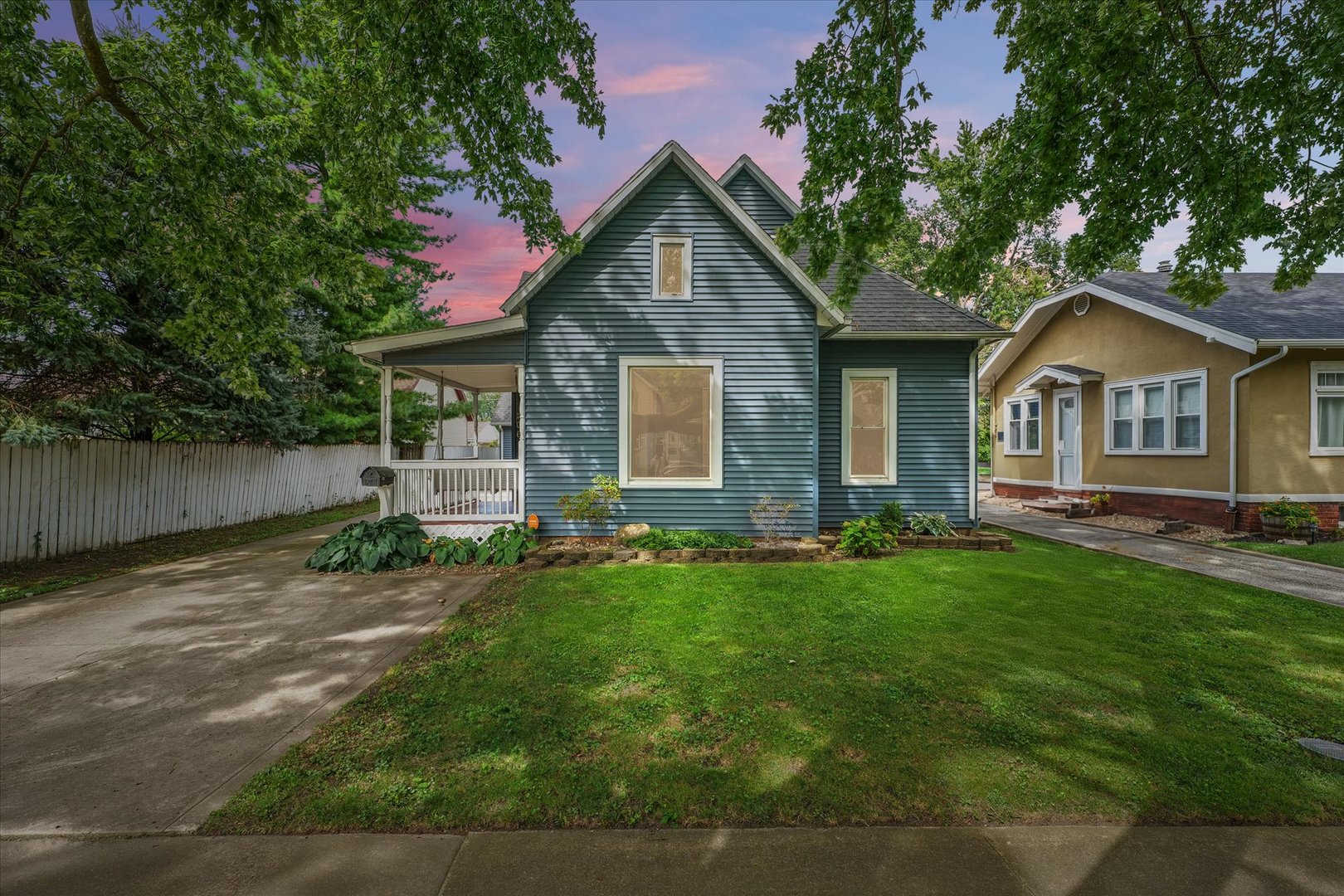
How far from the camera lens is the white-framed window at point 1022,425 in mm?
15256

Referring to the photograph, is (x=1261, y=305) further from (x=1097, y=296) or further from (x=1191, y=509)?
(x=1191, y=509)

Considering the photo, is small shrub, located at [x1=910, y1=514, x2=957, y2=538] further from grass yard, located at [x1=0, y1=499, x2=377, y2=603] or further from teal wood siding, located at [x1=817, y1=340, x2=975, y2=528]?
grass yard, located at [x1=0, y1=499, x2=377, y2=603]

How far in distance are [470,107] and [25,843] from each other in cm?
669

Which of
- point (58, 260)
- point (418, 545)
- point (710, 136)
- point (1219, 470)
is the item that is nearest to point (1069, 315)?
point (1219, 470)

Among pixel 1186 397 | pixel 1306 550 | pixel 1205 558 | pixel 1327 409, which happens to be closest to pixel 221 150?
pixel 1205 558

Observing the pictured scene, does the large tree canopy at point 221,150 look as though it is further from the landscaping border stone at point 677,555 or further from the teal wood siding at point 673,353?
the landscaping border stone at point 677,555

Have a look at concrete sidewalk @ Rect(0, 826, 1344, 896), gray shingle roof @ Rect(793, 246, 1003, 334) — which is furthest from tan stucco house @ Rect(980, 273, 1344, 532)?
concrete sidewalk @ Rect(0, 826, 1344, 896)

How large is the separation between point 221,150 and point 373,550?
526cm

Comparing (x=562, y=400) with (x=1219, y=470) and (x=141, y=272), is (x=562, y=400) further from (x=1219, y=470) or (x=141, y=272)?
(x=1219, y=470)

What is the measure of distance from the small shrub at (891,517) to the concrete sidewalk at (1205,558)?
10.5 feet

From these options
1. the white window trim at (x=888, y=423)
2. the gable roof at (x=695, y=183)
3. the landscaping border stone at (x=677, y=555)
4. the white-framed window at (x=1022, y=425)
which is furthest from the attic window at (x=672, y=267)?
the white-framed window at (x=1022, y=425)

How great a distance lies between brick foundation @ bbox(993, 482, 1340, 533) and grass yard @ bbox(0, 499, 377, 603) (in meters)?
18.7

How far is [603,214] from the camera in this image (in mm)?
8578

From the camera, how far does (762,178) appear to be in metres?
11.4
